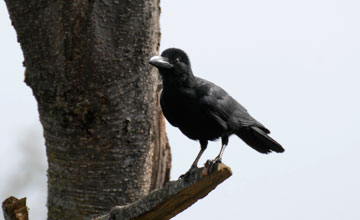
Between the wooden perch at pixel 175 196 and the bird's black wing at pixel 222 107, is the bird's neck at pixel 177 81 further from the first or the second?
the wooden perch at pixel 175 196

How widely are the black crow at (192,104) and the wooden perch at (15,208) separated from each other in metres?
1.50

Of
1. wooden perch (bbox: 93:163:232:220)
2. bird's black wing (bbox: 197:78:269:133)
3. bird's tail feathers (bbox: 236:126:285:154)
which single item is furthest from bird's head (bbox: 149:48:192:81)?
wooden perch (bbox: 93:163:232:220)

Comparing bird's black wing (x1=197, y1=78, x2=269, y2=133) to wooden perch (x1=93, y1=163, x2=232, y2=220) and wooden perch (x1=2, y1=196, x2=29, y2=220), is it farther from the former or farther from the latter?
wooden perch (x1=2, y1=196, x2=29, y2=220)

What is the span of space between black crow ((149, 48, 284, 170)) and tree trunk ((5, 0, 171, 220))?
0.36 meters

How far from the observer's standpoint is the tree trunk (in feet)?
17.1

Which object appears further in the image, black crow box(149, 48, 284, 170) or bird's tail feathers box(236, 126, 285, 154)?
bird's tail feathers box(236, 126, 285, 154)

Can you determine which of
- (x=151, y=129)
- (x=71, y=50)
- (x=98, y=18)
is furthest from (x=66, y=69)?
(x=151, y=129)

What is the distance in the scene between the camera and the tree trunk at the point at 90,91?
205 inches

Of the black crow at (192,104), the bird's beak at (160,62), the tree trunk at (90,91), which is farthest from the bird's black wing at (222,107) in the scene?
the tree trunk at (90,91)

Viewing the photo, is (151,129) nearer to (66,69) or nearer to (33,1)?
(66,69)

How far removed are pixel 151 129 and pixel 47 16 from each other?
1269mm

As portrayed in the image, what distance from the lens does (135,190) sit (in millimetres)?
5527

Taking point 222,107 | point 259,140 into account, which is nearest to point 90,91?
point 222,107

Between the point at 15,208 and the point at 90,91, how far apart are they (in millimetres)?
1104
